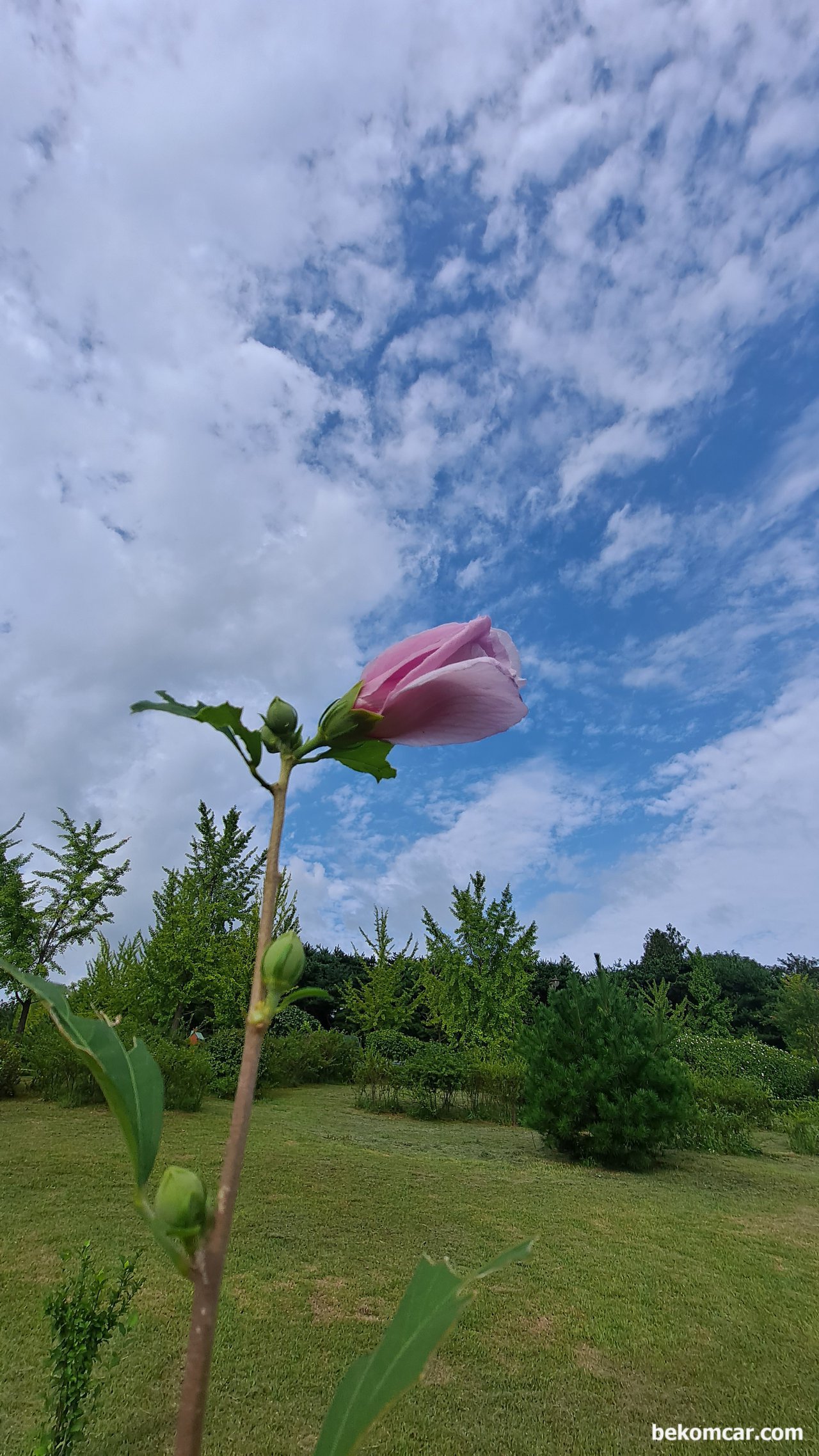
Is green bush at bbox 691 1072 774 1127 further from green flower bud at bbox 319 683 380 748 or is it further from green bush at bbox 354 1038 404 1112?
green flower bud at bbox 319 683 380 748

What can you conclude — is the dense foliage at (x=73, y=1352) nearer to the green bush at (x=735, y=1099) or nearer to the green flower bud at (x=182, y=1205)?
the green flower bud at (x=182, y=1205)

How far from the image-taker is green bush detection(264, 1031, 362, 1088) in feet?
40.4

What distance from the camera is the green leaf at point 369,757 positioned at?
688 millimetres

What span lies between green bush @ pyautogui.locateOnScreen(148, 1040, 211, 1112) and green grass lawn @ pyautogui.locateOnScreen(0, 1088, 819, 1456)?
162 centimetres

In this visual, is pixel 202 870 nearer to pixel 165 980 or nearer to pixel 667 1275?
pixel 165 980

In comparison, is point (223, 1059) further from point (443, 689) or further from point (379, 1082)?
point (443, 689)

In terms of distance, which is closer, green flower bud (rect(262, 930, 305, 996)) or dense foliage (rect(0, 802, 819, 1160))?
green flower bud (rect(262, 930, 305, 996))

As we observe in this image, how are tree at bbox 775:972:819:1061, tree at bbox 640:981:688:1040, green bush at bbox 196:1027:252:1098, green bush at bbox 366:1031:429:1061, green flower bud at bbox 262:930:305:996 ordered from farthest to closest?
tree at bbox 775:972:819:1061, tree at bbox 640:981:688:1040, green bush at bbox 366:1031:429:1061, green bush at bbox 196:1027:252:1098, green flower bud at bbox 262:930:305:996

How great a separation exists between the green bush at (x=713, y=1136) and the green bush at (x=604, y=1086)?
688mm

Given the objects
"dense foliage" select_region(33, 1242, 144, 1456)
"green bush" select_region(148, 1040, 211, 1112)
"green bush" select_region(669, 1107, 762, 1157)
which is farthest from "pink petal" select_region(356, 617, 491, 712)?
"green bush" select_region(669, 1107, 762, 1157)

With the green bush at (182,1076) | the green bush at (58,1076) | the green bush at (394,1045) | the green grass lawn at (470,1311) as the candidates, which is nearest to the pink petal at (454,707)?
the green grass lawn at (470,1311)

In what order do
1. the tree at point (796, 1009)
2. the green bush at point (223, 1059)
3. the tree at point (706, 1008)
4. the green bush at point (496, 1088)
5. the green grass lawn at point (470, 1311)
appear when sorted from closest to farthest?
1. the green grass lawn at point (470, 1311)
2. the green bush at point (223, 1059)
3. the green bush at point (496, 1088)
4. the tree at point (796, 1009)
5. the tree at point (706, 1008)

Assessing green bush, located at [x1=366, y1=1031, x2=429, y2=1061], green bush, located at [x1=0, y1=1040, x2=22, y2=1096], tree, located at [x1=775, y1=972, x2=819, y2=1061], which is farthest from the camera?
tree, located at [x1=775, y1=972, x2=819, y2=1061]

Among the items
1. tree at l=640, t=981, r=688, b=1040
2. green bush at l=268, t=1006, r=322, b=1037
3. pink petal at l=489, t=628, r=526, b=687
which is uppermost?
tree at l=640, t=981, r=688, b=1040
